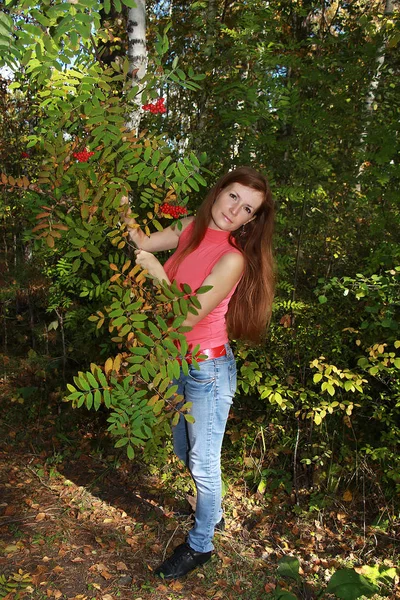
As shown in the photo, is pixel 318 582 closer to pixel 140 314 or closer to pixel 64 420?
pixel 140 314

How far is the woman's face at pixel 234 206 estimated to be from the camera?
2.35 metres

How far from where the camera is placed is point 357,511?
11.7 feet

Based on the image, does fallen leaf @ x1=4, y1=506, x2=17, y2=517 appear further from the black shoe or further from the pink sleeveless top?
the pink sleeveless top

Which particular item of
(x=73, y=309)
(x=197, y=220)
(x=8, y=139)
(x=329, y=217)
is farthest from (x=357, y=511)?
(x=8, y=139)

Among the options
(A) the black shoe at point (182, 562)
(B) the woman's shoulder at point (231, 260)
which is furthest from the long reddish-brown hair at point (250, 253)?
(A) the black shoe at point (182, 562)

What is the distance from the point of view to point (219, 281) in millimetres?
2264

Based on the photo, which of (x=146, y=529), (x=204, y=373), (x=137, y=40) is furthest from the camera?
(x=137, y=40)

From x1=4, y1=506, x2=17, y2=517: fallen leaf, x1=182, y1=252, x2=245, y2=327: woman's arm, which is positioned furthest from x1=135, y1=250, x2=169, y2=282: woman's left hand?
x1=4, y1=506, x2=17, y2=517: fallen leaf

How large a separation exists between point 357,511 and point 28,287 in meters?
4.01

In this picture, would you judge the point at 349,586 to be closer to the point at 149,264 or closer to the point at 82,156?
the point at 149,264

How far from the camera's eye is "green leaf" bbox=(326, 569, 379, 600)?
8.60 ft

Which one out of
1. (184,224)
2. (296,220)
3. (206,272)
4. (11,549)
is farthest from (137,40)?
(11,549)

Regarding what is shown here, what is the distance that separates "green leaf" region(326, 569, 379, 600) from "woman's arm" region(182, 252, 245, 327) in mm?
1704

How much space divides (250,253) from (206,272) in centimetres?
28
